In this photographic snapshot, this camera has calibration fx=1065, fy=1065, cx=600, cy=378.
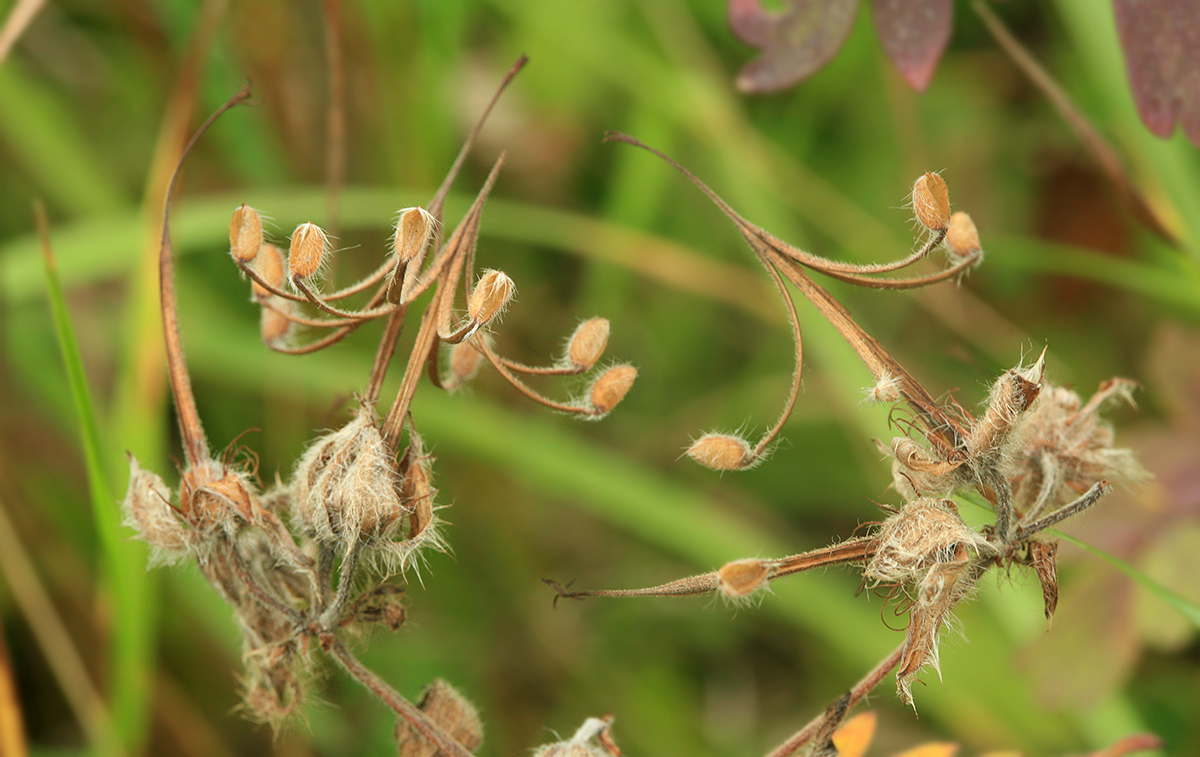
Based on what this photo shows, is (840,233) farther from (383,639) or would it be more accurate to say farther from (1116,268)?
(383,639)

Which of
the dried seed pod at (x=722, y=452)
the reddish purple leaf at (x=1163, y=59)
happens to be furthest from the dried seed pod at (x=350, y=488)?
the reddish purple leaf at (x=1163, y=59)

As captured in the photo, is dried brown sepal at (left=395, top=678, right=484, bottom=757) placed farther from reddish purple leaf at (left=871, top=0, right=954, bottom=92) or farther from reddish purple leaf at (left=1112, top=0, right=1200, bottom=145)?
reddish purple leaf at (left=1112, top=0, right=1200, bottom=145)

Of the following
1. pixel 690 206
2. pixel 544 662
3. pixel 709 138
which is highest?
pixel 709 138

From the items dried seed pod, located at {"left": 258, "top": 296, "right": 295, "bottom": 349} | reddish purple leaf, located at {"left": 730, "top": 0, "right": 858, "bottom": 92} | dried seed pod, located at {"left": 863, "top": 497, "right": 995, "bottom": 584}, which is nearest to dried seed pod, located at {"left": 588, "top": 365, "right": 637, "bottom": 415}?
dried seed pod, located at {"left": 863, "top": 497, "right": 995, "bottom": 584}

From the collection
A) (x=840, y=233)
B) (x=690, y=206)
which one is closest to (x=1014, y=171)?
(x=840, y=233)

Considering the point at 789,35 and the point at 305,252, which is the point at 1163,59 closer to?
the point at 789,35

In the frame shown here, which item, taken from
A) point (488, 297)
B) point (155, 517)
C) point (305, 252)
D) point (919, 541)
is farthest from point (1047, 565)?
point (155, 517)
